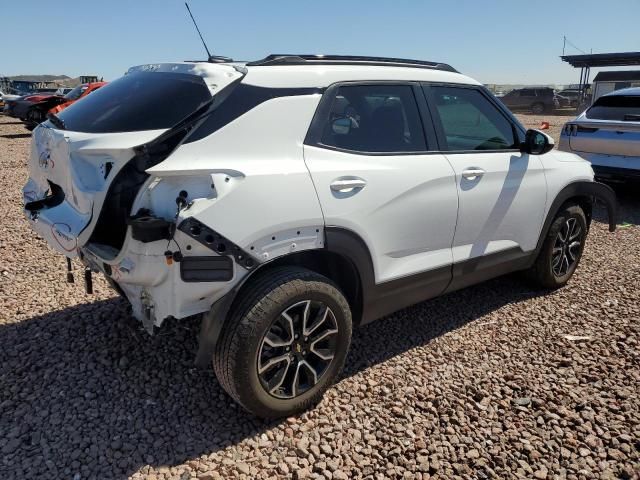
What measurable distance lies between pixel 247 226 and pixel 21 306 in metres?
2.58

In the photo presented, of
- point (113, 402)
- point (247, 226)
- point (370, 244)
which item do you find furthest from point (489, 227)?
point (113, 402)

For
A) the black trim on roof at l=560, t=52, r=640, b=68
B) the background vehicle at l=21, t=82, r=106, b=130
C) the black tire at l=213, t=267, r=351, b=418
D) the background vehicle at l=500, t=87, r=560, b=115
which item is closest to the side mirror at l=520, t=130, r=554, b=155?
the black tire at l=213, t=267, r=351, b=418

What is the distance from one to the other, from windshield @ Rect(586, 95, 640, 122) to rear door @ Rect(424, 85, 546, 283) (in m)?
4.43

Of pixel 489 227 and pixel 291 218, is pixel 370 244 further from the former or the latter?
pixel 489 227

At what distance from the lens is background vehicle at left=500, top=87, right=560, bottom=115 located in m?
33.2

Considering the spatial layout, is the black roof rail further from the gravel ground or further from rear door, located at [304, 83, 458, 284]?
the gravel ground

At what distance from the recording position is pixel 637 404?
120 inches

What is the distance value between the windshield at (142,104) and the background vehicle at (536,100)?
33.8 metres

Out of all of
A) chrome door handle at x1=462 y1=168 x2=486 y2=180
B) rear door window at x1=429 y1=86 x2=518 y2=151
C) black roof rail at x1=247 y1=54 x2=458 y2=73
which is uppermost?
black roof rail at x1=247 y1=54 x2=458 y2=73

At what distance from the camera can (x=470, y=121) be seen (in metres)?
3.79

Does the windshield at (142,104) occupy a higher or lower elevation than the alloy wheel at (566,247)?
higher

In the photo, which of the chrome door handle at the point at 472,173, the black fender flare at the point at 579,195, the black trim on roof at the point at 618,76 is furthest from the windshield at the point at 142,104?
the black trim on roof at the point at 618,76

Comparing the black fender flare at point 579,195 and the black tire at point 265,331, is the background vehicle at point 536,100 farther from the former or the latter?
the black tire at point 265,331

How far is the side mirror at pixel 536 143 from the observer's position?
390 centimetres
